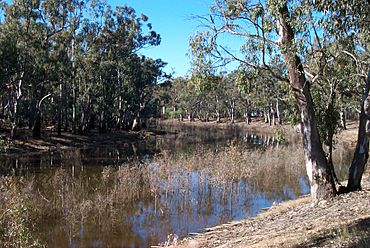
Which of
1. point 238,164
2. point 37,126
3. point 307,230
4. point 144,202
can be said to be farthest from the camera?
point 37,126

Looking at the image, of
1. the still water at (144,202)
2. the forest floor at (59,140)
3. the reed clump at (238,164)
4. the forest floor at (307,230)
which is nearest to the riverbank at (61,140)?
the forest floor at (59,140)

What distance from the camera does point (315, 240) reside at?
7.37m

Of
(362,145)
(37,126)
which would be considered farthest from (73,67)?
(362,145)

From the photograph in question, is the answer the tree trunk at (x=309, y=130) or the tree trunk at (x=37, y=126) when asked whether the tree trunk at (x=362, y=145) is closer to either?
the tree trunk at (x=309, y=130)

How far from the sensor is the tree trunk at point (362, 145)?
10648mm

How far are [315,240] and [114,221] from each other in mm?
7644

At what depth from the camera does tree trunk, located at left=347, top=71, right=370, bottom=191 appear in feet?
34.9

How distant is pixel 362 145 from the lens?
10.8 metres

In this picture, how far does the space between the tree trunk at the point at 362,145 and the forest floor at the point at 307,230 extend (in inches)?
14.1

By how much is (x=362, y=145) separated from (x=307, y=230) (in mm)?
3553

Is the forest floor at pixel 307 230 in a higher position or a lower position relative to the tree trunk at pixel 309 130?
lower

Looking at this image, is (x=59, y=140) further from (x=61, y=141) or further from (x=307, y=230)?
(x=307, y=230)

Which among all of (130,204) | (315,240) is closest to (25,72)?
(130,204)

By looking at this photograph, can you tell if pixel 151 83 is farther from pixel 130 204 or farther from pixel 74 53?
pixel 130 204
